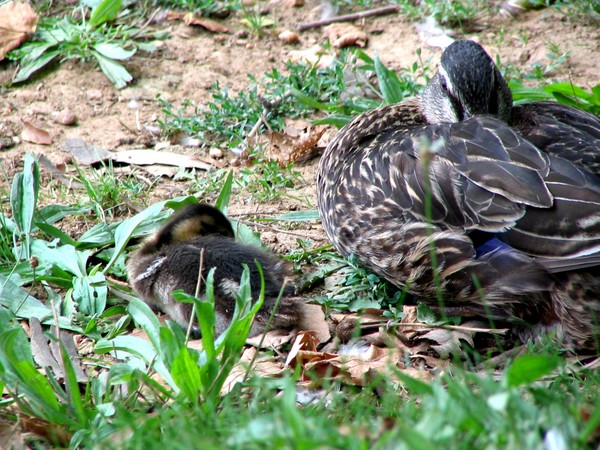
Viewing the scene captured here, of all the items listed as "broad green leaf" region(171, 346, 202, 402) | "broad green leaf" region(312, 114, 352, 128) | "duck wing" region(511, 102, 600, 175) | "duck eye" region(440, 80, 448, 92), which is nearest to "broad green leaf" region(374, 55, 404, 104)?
"broad green leaf" region(312, 114, 352, 128)

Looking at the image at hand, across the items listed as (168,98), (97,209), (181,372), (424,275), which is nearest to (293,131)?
(168,98)

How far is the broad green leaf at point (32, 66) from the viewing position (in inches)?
230

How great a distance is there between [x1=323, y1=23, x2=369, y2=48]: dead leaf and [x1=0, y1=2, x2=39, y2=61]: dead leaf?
222cm

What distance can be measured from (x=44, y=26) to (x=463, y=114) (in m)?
3.44

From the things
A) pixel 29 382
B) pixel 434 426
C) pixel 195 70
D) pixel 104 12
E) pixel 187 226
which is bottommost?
pixel 195 70

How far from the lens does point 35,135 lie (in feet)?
17.8

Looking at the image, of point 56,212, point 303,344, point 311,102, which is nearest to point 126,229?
point 56,212

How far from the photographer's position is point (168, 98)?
19.1 ft

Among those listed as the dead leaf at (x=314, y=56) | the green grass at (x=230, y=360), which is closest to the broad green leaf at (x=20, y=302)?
the green grass at (x=230, y=360)

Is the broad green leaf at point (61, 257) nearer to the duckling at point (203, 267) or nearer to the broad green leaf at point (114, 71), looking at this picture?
the duckling at point (203, 267)

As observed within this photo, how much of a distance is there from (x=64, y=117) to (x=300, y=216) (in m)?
2.01

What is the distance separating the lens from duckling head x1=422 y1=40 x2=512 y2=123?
4035 millimetres

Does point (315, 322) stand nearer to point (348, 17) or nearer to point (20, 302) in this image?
point (20, 302)

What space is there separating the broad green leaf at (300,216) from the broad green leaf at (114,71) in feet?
6.46
